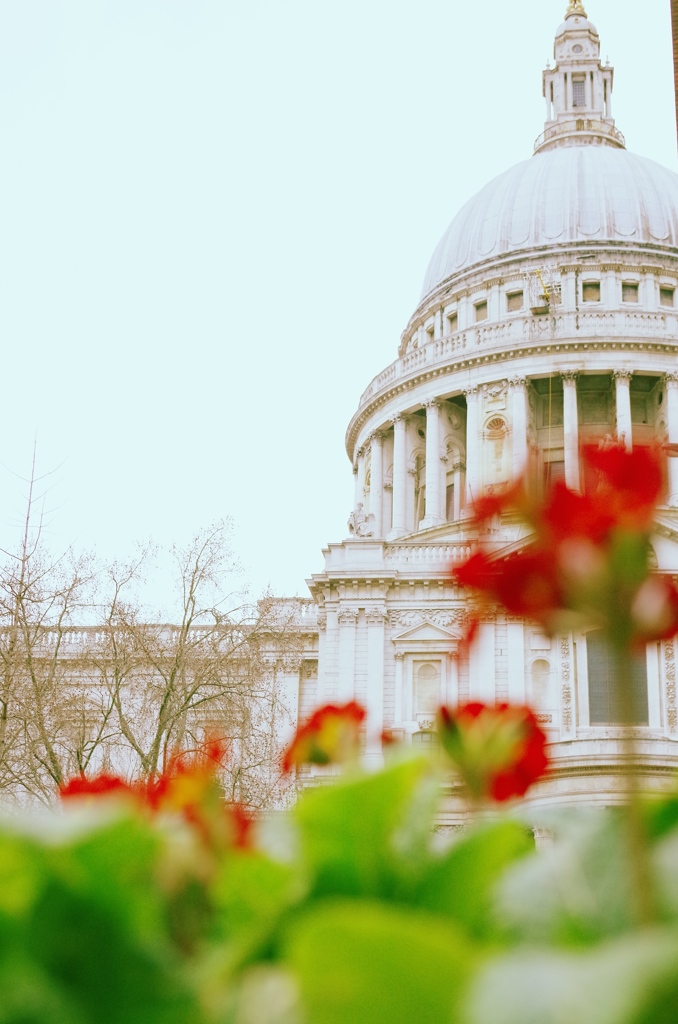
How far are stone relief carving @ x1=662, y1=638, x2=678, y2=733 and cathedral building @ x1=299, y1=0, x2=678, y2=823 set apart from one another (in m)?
0.04

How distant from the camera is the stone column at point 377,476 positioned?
5638 centimetres

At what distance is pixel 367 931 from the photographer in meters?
1.07

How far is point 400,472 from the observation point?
55062 mm

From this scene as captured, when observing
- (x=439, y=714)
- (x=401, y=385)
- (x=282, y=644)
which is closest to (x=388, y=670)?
(x=282, y=644)

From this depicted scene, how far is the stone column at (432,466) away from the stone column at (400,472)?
4.09 ft

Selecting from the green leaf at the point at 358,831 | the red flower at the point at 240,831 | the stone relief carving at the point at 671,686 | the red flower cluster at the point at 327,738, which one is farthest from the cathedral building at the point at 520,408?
the green leaf at the point at 358,831

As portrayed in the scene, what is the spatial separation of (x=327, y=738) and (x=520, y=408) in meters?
49.3

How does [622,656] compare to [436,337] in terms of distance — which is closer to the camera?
[622,656]

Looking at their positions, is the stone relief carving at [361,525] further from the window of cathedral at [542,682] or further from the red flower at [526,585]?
the red flower at [526,585]

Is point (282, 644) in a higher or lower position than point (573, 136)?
lower

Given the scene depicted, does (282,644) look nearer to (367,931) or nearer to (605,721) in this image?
(605,721)

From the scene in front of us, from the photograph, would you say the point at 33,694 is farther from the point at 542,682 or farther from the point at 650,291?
the point at 650,291

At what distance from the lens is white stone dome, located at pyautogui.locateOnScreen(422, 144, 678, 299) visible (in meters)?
59.8

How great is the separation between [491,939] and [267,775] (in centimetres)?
2979
